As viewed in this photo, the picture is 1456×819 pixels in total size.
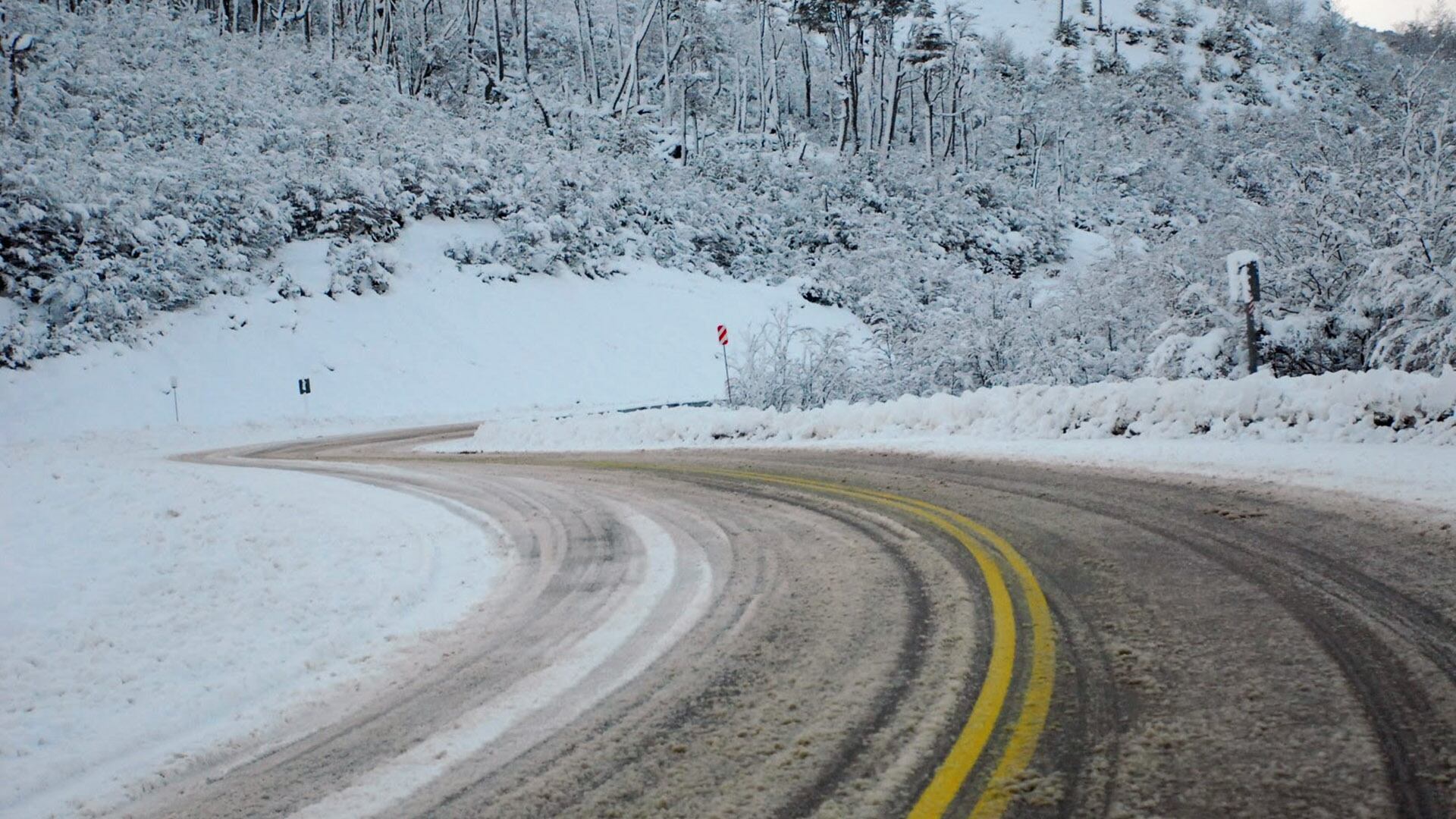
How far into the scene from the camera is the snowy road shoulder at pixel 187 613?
3.60 m

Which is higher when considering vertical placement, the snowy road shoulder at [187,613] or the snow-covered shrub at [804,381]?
the snow-covered shrub at [804,381]

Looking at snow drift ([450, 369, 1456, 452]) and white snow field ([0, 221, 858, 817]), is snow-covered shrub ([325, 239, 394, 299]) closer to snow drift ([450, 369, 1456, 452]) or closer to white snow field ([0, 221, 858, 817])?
white snow field ([0, 221, 858, 817])

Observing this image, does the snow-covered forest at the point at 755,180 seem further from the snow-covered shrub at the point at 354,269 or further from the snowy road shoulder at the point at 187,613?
the snowy road shoulder at the point at 187,613

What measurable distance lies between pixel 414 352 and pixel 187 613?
25101 millimetres

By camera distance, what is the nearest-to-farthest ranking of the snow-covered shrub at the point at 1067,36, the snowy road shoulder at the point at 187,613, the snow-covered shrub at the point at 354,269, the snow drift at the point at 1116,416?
the snowy road shoulder at the point at 187,613 → the snow drift at the point at 1116,416 → the snow-covered shrub at the point at 354,269 → the snow-covered shrub at the point at 1067,36

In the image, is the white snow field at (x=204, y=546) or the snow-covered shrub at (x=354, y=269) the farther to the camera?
the snow-covered shrub at (x=354, y=269)

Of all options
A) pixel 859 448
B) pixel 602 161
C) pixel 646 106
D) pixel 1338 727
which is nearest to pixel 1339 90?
pixel 646 106

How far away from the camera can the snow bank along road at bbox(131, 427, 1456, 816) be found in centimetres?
253


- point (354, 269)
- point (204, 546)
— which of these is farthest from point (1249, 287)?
point (354, 269)

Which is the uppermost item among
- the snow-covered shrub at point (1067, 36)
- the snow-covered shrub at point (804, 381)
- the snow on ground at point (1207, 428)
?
the snow-covered shrub at point (1067, 36)

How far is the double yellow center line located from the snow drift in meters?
5.46

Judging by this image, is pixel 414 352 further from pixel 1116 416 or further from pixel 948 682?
pixel 948 682

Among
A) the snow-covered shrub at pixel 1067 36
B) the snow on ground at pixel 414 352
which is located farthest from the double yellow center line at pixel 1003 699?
the snow-covered shrub at pixel 1067 36

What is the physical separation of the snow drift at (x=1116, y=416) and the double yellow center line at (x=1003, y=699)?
5459 millimetres
